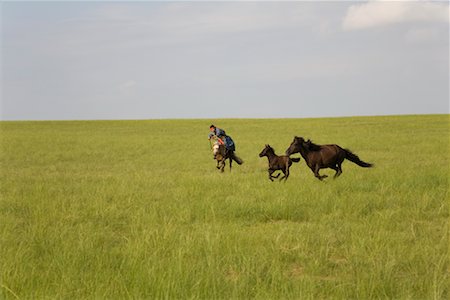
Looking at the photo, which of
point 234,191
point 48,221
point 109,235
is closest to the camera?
point 109,235

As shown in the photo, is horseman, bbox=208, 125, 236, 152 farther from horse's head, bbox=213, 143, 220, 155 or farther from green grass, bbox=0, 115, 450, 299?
green grass, bbox=0, 115, 450, 299

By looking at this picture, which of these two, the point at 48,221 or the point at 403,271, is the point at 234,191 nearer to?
the point at 48,221

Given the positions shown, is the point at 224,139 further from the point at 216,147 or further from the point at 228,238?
the point at 228,238

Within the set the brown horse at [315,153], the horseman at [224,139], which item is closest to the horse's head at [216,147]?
the horseman at [224,139]

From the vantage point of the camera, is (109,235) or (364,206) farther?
(364,206)

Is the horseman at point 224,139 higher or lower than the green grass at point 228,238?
higher

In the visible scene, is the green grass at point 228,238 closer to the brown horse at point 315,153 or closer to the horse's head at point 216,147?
the brown horse at point 315,153

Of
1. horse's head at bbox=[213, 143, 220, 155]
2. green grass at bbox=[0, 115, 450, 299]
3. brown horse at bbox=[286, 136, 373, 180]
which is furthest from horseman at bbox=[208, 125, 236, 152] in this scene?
brown horse at bbox=[286, 136, 373, 180]

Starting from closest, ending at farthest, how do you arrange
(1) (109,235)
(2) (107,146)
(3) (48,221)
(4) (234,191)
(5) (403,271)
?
(5) (403,271) → (1) (109,235) → (3) (48,221) → (4) (234,191) → (2) (107,146)

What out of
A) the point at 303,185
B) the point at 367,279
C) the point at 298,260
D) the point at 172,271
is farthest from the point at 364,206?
the point at 172,271

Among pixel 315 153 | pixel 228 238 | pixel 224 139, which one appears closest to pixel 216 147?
pixel 224 139

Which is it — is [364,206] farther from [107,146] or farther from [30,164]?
[107,146]

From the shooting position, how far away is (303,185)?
1217 centimetres

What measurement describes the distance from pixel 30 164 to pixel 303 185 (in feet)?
57.6
